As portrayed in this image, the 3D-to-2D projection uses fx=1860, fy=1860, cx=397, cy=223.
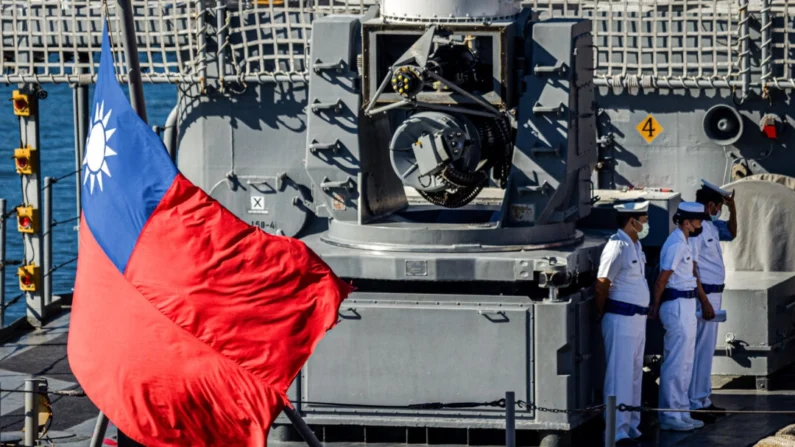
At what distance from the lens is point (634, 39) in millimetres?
16562

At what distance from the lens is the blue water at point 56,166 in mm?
31266

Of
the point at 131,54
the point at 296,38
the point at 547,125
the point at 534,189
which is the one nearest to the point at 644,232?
the point at 534,189

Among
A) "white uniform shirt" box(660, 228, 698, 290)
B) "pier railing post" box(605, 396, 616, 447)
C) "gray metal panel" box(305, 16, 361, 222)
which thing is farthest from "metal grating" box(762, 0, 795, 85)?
"pier railing post" box(605, 396, 616, 447)

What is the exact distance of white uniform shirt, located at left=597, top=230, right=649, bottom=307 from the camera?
39.3 ft

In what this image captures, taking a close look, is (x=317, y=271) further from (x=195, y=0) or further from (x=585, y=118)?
(x=195, y=0)

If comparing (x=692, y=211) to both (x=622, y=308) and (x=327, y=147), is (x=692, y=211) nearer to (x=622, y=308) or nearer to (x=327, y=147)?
(x=622, y=308)

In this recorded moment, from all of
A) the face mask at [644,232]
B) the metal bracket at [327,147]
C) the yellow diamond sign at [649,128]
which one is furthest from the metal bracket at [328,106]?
the yellow diamond sign at [649,128]

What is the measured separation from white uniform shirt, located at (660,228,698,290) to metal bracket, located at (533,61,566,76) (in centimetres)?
136

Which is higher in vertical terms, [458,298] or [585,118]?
[585,118]

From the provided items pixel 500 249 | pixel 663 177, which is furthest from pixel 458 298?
pixel 663 177

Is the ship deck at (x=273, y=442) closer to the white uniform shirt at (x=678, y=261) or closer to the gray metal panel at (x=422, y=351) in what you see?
the gray metal panel at (x=422, y=351)

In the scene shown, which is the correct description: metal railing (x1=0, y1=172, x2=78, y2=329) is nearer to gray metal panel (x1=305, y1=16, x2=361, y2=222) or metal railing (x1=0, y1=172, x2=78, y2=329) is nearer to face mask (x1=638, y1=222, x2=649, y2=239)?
gray metal panel (x1=305, y1=16, x2=361, y2=222)

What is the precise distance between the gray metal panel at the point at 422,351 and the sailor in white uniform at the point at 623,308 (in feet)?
2.16

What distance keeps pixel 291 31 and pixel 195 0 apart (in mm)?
926
